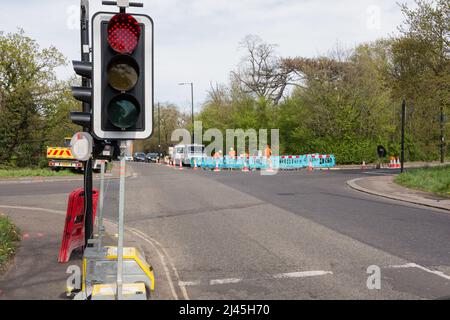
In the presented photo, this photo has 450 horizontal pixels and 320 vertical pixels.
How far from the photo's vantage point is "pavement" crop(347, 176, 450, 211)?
1461 cm

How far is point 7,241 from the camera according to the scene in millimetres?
7496

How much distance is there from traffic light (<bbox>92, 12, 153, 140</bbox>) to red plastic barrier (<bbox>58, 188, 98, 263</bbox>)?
298cm

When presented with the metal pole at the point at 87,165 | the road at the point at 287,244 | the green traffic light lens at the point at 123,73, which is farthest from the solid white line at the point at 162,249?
the green traffic light lens at the point at 123,73

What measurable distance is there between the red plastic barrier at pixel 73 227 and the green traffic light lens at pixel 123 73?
3094 millimetres

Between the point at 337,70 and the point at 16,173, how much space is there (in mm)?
27797

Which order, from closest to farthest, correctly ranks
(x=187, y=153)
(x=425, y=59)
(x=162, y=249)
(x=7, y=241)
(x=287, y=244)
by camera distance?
1. (x=7, y=241)
2. (x=162, y=249)
3. (x=287, y=244)
4. (x=425, y=59)
5. (x=187, y=153)

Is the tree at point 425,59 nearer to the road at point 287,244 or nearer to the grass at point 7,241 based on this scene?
the road at point 287,244

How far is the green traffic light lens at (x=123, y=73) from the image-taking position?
468 cm

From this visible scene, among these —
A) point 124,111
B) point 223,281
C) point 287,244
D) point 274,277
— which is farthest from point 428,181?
point 124,111

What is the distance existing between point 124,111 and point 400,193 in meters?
14.5

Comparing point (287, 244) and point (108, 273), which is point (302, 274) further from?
point (108, 273)

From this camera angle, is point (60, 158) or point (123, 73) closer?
point (123, 73)

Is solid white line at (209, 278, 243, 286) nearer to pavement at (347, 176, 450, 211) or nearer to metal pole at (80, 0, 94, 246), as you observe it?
metal pole at (80, 0, 94, 246)

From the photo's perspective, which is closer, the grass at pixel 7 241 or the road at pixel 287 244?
the road at pixel 287 244
